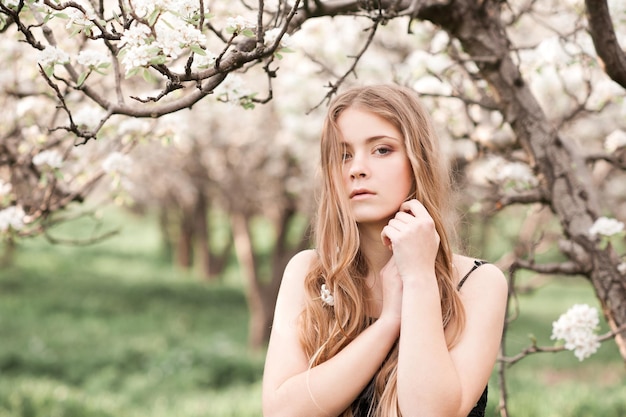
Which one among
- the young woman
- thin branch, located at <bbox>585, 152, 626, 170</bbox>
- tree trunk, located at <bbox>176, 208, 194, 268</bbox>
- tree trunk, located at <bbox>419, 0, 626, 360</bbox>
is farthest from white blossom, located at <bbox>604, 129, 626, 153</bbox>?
tree trunk, located at <bbox>176, 208, 194, 268</bbox>

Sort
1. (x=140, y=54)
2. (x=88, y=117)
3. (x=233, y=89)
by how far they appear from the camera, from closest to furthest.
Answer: (x=140, y=54) → (x=233, y=89) → (x=88, y=117)

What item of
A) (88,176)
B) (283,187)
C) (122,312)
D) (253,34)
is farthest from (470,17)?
(122,312)

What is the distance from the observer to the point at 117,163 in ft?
11.7

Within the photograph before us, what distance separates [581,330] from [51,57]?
2268 millimetres

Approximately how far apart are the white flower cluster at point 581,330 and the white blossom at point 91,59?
6.75 feet

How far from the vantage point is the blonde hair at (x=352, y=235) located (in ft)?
6.70

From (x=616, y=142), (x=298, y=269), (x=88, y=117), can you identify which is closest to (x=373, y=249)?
(x=298, y=269)

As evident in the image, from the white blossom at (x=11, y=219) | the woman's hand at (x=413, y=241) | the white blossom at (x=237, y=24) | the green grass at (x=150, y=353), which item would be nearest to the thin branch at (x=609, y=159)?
the woman's hand at (x=413, y=241)

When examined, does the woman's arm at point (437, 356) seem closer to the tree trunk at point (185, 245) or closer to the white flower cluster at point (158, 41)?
→ the white flower cluster at point (158, 41)

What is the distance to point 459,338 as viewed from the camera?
6.39ft

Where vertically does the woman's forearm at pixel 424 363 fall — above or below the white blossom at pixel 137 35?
below

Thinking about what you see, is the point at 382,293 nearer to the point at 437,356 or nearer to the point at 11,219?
the point at 437,356

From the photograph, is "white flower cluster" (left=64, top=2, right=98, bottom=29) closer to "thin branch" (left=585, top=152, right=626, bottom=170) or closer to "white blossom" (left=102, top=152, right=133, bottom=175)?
"white blossom" (left=102, top=152, right=133, bottom=175)

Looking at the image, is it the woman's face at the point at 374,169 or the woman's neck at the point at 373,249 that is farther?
the woman's neck at the point at 373,249
